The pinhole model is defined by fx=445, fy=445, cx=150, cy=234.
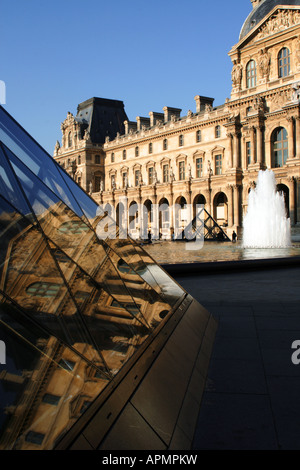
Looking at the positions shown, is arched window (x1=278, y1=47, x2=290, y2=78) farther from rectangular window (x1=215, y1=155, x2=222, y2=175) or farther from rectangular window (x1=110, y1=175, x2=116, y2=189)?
rectangular window (x1=110, y1=175, x2=116, y2=189)

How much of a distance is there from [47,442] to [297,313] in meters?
4.84

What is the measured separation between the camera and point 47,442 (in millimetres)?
1489

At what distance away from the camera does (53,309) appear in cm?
221

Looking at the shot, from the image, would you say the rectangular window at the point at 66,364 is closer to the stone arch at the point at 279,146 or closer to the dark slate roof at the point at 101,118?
the stone arch at the point at 279,146

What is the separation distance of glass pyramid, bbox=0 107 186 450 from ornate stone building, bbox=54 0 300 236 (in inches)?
1286

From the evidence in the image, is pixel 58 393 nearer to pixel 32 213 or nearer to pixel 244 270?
pixel 32 213

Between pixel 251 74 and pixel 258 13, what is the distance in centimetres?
532

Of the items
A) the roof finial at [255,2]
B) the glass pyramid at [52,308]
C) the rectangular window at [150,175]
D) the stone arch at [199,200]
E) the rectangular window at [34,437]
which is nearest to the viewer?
the rectangular window at [34,437]

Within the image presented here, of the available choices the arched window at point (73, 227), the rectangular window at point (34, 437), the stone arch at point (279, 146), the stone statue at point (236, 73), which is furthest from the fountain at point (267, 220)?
the rectangular window at point (34, 437)

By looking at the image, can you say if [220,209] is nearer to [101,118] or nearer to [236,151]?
[236,151]

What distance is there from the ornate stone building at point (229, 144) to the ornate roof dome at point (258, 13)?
0.11m

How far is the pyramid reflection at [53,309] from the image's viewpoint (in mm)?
1581

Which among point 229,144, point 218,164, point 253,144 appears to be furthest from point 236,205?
point 218,164

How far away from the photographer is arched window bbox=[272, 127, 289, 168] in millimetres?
36875
